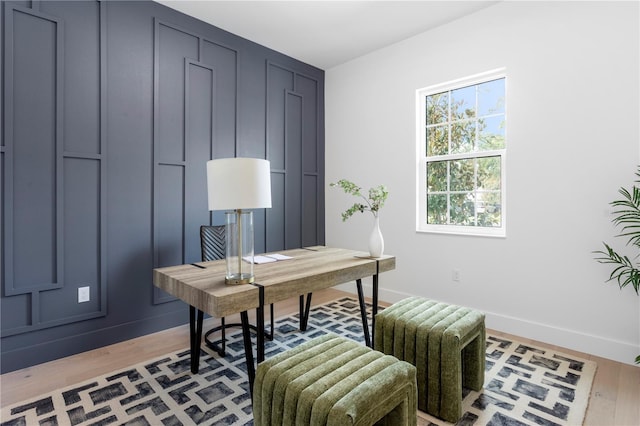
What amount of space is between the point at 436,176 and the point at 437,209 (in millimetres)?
337

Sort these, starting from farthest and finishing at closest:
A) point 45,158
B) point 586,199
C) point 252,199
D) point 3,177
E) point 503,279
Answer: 1. point 503,279
2. point 586,199
3. point 45,158
4. point 3,177
5. point 252,199

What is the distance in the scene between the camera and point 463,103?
10.6 feet

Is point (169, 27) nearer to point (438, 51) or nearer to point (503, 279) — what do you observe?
point (438, 51)

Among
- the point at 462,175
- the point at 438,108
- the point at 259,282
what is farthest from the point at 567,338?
the point at 259,282

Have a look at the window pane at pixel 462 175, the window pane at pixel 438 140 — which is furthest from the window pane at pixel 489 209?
the window pane at pixel 438 140

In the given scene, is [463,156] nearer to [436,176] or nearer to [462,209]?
[436,176]

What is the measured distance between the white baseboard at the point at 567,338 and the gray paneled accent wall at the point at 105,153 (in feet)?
9.06

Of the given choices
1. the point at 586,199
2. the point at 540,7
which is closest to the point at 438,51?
the point at 540,7

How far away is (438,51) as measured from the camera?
3.23 meters

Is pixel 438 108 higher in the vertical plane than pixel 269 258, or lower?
higher

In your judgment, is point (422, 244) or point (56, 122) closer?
point (56, 122)

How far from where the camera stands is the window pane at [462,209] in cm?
317

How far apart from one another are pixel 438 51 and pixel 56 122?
3251 mm

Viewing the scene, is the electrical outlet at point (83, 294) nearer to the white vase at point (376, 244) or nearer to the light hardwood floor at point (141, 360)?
the light hardwood floor at point (141, 360)
